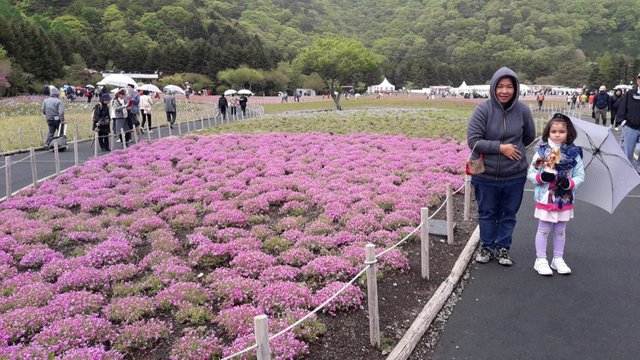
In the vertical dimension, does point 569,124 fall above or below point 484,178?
above

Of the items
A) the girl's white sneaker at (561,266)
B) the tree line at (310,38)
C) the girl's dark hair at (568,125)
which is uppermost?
the tree line at (310,38)

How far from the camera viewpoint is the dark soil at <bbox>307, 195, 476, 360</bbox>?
16.6 feet

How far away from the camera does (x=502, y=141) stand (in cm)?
662

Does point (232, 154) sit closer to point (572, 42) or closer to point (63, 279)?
point (63, 279)

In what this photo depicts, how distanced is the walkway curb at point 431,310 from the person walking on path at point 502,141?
0.86m

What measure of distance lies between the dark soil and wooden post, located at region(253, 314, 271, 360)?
1.58 metres

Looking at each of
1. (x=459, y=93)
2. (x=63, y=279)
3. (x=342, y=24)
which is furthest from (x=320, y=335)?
(x=342, y=24)

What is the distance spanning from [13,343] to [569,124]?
7.10 metres

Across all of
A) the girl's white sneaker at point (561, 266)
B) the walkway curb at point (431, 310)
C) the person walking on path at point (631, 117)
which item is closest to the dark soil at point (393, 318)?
the walkway curb at point (431, 310)

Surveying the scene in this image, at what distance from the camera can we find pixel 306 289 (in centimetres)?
612

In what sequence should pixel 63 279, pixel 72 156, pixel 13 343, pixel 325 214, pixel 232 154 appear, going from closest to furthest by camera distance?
1. pixel 13 343
2. pixel 63 279
3. pixel 325 214
4. pixel 232 154
5. pixel 72 156

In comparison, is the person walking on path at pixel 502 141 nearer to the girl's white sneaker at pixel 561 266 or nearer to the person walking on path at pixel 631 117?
the girl's white sneaker at pixel 561 266

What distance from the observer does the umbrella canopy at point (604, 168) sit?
Result: 658 centimetres

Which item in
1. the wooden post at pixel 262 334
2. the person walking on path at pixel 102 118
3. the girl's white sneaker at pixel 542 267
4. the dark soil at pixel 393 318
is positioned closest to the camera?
the wooden post at pixel 262 334
